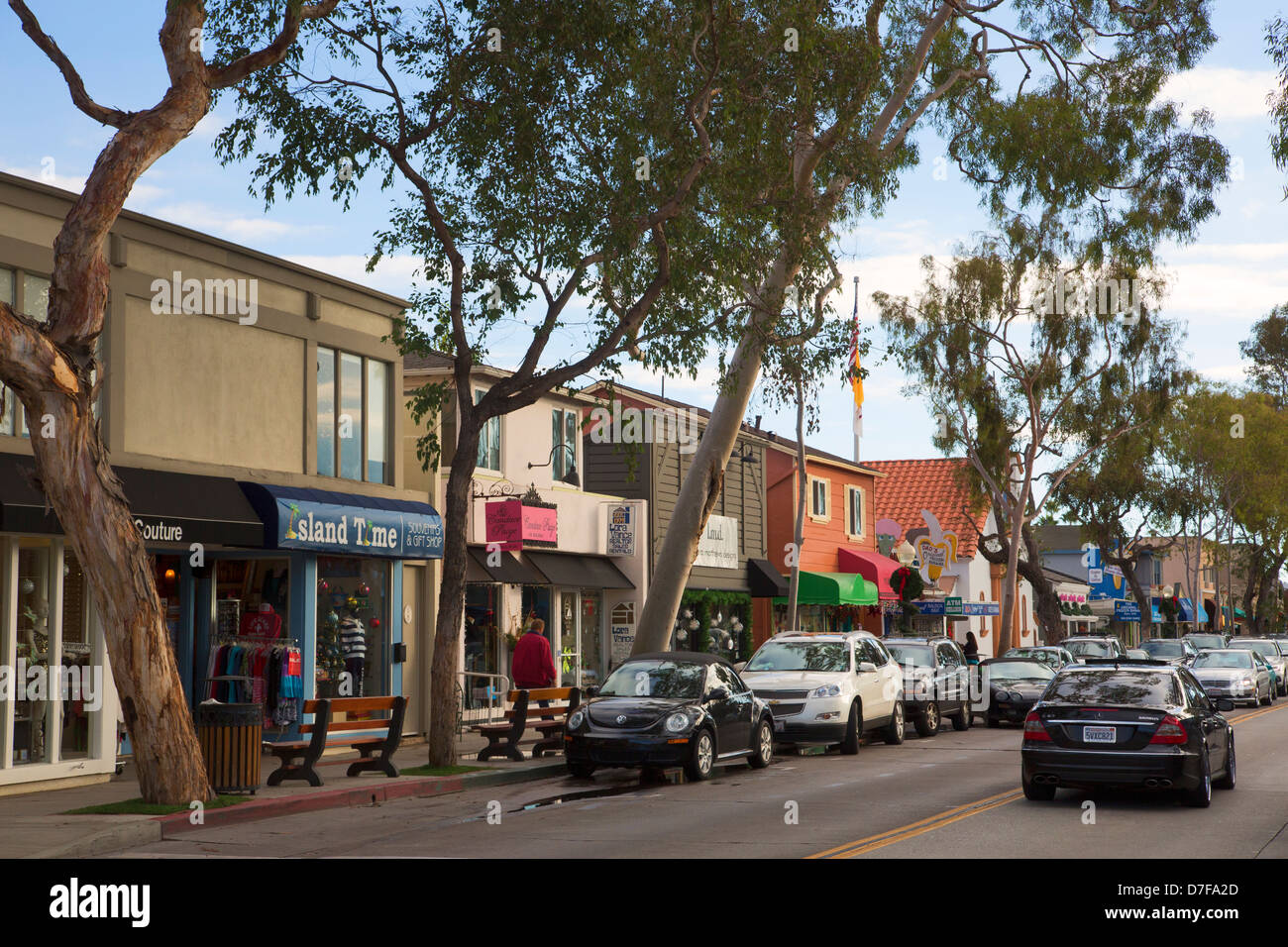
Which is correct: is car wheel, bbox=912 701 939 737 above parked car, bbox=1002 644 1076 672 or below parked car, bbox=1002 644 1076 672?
below

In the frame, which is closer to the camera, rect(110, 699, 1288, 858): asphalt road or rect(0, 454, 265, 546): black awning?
rect(110, 699, 1288, 858): asphalt road

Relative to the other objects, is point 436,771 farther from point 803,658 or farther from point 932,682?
point 932,682

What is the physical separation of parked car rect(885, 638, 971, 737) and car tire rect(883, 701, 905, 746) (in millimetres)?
1289

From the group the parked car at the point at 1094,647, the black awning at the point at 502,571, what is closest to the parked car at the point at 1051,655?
the parked car at the point at 1094,647

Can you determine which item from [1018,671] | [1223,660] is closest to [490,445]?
[1018,671]

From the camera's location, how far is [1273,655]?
144ft

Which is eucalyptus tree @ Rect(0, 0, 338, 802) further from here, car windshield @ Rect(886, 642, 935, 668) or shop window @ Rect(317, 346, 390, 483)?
→ car windshield @ Rect(886, 642, 935, 668)

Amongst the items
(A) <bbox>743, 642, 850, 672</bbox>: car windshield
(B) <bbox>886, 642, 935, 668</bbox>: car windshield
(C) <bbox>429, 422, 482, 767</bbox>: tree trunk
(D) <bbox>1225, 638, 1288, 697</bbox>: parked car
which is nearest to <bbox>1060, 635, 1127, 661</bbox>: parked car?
(D) <bbox>1225, 638, 1288, 697</bbox>: parked car

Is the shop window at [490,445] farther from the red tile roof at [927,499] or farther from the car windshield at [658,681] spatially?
the red tile roof at [927,499]

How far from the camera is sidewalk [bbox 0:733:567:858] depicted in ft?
38.2

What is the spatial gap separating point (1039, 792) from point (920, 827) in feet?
8.21

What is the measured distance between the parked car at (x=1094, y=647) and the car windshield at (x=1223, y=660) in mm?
1942

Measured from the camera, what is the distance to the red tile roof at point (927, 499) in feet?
Answer: 171
